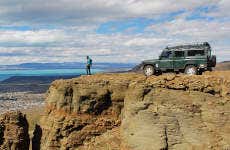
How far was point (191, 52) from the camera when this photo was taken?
54.8 m

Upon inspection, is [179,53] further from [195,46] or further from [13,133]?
[13,133]

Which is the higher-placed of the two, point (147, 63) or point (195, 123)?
point (147, 63)

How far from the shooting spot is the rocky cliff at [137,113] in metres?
49.7

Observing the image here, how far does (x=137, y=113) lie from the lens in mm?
52219

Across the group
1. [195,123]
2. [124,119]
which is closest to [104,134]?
[124,119]

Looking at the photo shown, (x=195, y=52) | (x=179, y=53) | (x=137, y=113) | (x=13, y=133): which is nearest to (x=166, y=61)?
(x=179, y=53)

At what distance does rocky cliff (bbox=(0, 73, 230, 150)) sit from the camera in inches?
1956

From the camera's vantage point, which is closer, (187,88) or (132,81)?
(187,88)

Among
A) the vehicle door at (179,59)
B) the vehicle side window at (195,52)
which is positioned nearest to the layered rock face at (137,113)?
the vehicle door at (179,59)

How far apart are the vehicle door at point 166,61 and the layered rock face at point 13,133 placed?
21.2 m

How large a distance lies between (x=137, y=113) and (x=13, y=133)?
19.8m

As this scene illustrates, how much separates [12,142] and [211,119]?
89.6 feet

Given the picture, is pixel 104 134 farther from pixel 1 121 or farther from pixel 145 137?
pixel 1 121

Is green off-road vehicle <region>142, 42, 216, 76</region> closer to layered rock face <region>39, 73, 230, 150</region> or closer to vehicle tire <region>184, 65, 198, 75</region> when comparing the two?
vehicle tire <region>184, 65, 198, 75</region>
